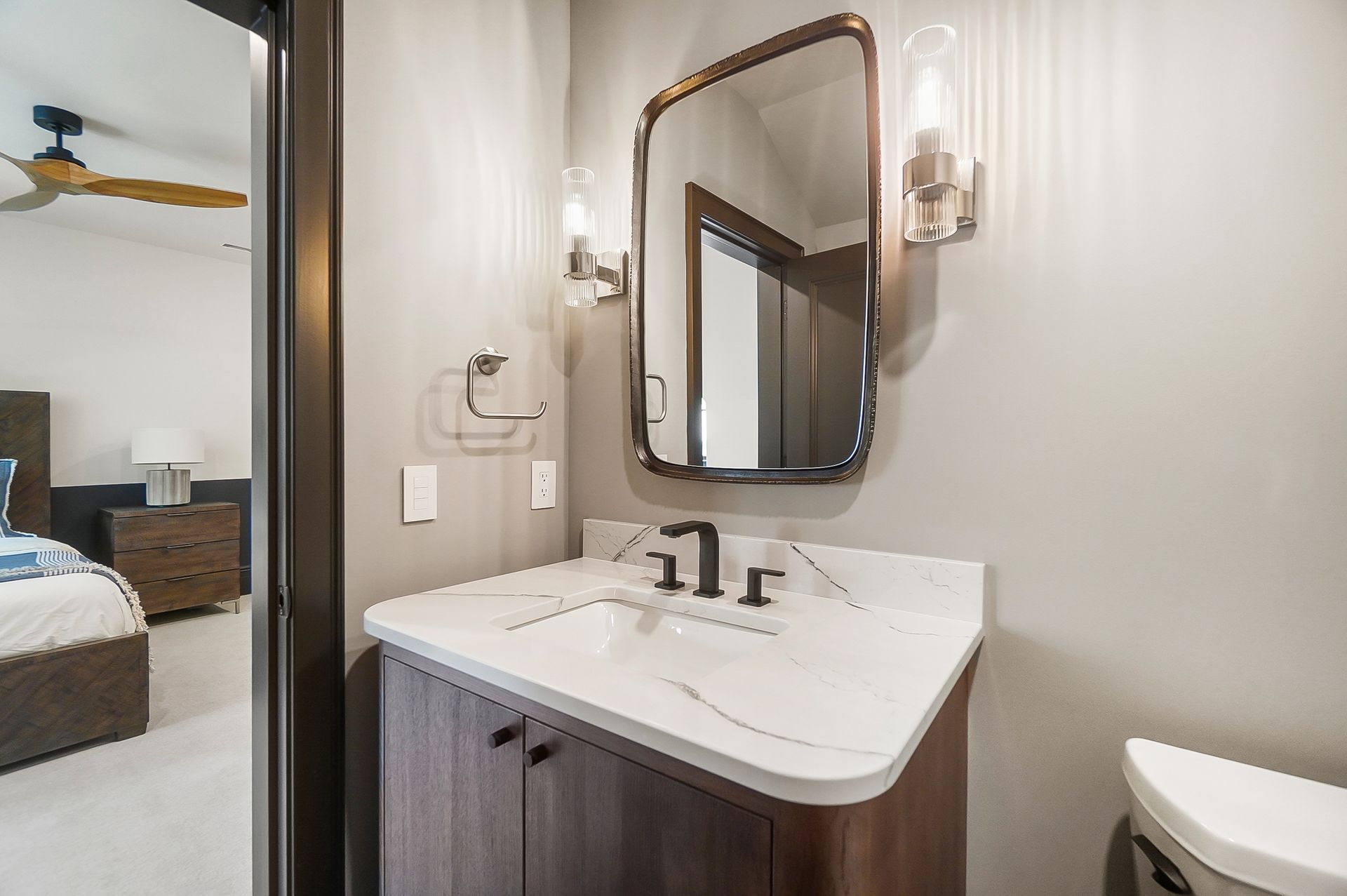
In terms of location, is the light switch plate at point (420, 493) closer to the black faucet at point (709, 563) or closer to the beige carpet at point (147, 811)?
the black faucet at point (709, 563)

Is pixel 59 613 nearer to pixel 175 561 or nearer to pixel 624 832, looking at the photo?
pixel 175 561

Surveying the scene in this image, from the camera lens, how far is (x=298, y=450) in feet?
3.61

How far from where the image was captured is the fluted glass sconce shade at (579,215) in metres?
1.47

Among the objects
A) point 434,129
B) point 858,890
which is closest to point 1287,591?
point 858,890

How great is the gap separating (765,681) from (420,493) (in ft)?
2.85

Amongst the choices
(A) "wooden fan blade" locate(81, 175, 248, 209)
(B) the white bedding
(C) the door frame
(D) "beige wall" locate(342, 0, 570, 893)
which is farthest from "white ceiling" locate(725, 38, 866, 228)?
(B) the white bedding

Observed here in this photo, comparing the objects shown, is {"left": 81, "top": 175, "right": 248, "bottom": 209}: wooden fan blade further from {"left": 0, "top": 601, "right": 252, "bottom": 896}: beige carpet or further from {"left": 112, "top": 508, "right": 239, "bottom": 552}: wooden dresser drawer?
{"left": 0, "top": 601, "right": 252, "bottom": 896}: beige carpet

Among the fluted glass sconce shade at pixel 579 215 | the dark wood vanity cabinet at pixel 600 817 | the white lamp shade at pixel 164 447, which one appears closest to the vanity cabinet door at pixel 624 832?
the dark wood vanity cabinet at pixel 600 817

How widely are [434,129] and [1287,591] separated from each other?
1.73 m

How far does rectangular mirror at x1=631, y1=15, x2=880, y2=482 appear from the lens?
1187 millimetres

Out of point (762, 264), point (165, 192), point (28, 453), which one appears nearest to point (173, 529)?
point (28, 453)

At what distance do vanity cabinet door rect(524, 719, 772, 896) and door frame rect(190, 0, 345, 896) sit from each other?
22.2 inches

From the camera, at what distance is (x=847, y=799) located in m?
0.57

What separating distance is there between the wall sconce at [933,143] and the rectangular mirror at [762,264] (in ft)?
0.39
